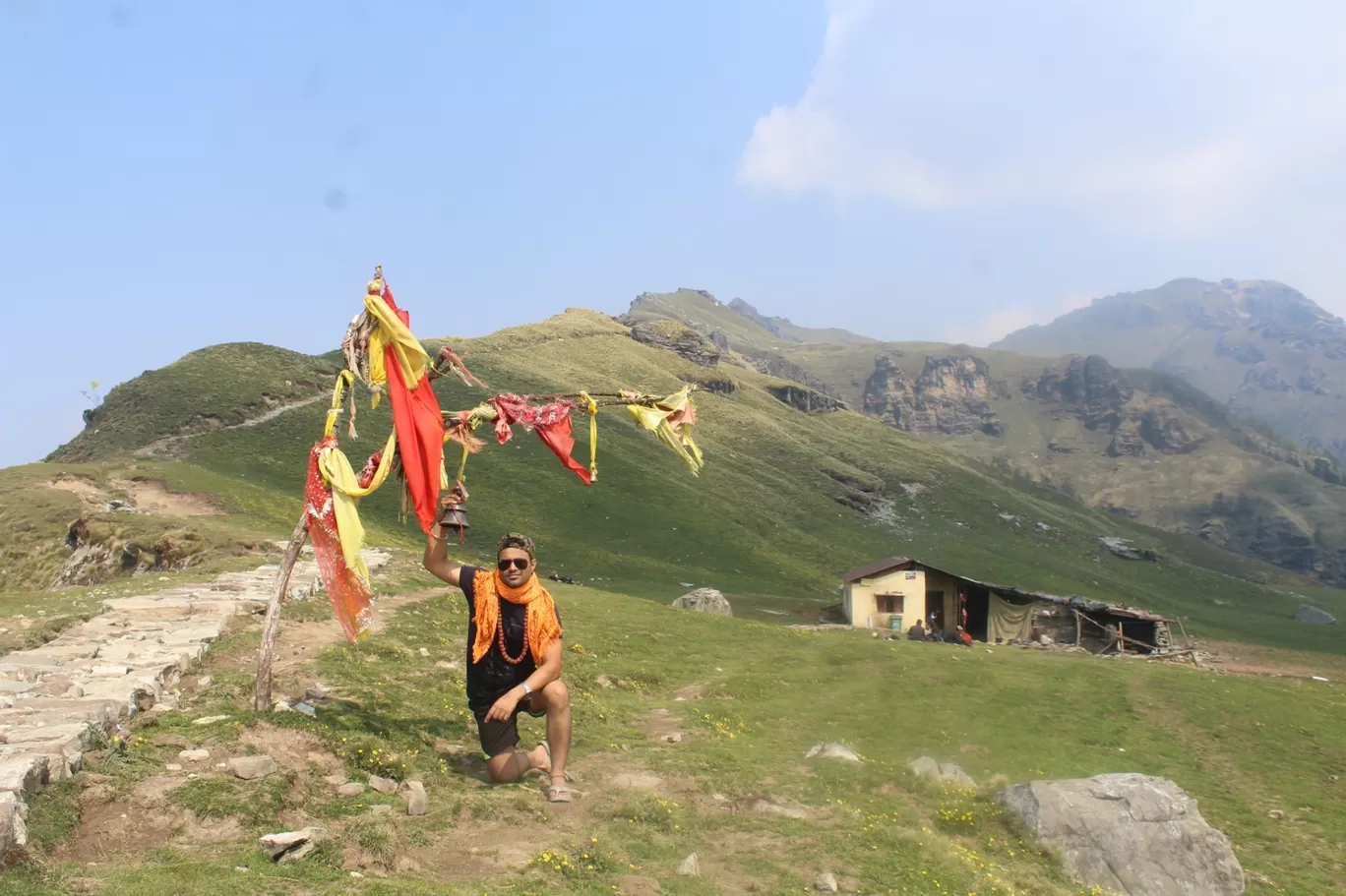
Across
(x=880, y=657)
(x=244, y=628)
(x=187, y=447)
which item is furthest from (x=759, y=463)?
(x=244, y=628)

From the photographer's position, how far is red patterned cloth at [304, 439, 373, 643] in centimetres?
1110

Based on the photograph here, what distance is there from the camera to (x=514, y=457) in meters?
82.4

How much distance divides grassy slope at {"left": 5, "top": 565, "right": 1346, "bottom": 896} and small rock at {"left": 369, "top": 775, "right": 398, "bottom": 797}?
0.24 meters

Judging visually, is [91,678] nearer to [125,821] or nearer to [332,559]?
[332,559]

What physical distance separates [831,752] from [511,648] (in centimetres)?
770

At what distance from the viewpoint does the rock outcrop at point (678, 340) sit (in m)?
179

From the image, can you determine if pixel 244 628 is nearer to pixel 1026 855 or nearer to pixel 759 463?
pixel 1026 855

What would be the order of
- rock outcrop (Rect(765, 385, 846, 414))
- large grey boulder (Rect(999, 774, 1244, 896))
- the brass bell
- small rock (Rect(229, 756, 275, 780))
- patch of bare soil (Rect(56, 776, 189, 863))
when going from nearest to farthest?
patch of bare soil (Rect(56, 776, 189, 863)) < small rock (Rect(229, 756, 275, 780)) < the brass bell < large grey boulder (Rect(999, 774, 1244, 896)) < rock outcrop (Rect(765, 385, 846, 414))

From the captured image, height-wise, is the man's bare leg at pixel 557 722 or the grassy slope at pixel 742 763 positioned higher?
the man's bare leg at pixel 557 722

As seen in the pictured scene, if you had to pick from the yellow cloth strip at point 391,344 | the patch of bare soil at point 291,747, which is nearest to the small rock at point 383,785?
the patch of bare soil at point 291,747

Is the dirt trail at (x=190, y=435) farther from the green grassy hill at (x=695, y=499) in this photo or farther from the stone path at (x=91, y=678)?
the stone path at (x=91, y=678)

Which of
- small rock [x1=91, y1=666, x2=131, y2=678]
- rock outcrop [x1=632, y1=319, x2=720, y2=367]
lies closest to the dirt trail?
small rock [x1=91, y1=666, x2=131, y2=678]

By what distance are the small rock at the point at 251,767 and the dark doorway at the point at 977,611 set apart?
4771 centimetres

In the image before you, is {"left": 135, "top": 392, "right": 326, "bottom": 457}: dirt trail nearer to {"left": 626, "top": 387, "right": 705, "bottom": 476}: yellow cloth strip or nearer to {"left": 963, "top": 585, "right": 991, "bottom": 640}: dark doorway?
{"left": 963, "top": 585, "right": 991, "bottom": 640}: dark doorway
